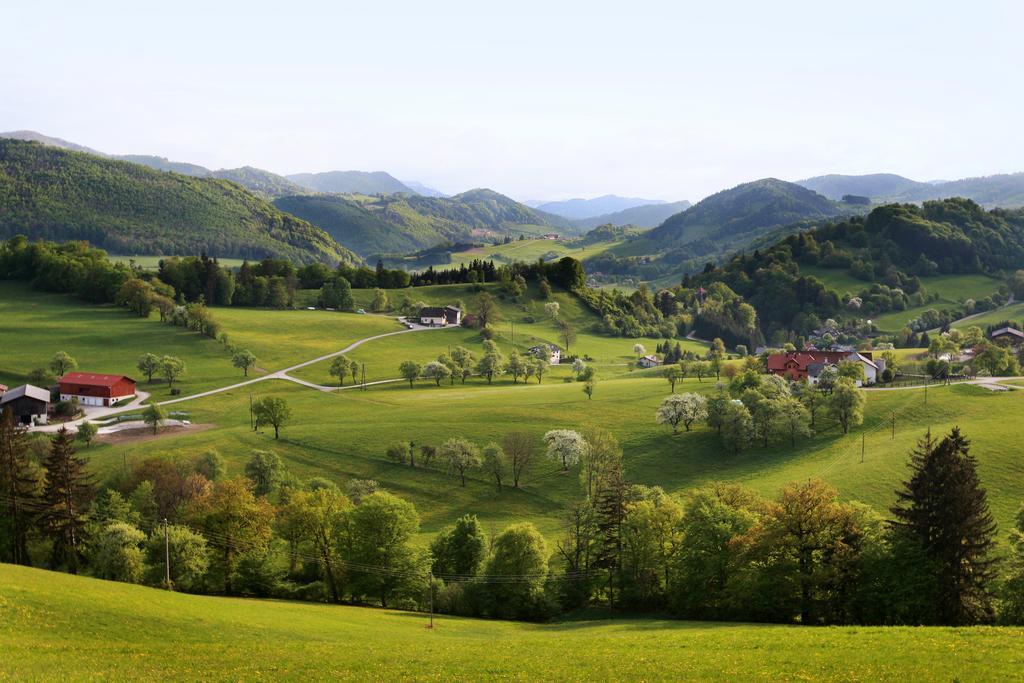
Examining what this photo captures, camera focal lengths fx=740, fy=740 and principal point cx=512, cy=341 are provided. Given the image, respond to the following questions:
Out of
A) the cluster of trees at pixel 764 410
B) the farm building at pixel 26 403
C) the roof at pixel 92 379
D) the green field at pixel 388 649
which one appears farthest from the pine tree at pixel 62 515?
the cluster of trees at pixel 764 410

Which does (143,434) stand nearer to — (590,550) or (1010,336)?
(590,550)

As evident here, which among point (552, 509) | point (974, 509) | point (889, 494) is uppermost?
point (974, 509)

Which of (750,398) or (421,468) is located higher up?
(750,398)

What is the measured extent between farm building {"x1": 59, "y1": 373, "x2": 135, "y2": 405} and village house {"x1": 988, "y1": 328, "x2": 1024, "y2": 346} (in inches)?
6297

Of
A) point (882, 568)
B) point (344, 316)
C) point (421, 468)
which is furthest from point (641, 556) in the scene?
point (344, 316)

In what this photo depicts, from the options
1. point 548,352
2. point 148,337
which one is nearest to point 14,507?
point 148,337

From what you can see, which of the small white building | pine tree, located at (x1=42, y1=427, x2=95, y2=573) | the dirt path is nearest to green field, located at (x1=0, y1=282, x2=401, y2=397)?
the dirt path

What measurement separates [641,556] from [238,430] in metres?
60.2

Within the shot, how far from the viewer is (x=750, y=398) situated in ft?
305

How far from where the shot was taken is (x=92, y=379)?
111500 mm

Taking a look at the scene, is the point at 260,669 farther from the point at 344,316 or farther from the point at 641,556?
the point at 344,316

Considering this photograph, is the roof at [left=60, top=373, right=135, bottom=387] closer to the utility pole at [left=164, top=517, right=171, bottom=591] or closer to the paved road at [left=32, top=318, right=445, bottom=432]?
the paved road at [left=32, top=318, right=445, bottom=432]

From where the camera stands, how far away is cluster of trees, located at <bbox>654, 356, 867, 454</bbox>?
87.8m

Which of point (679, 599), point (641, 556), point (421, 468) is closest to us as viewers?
point (679, 599)
